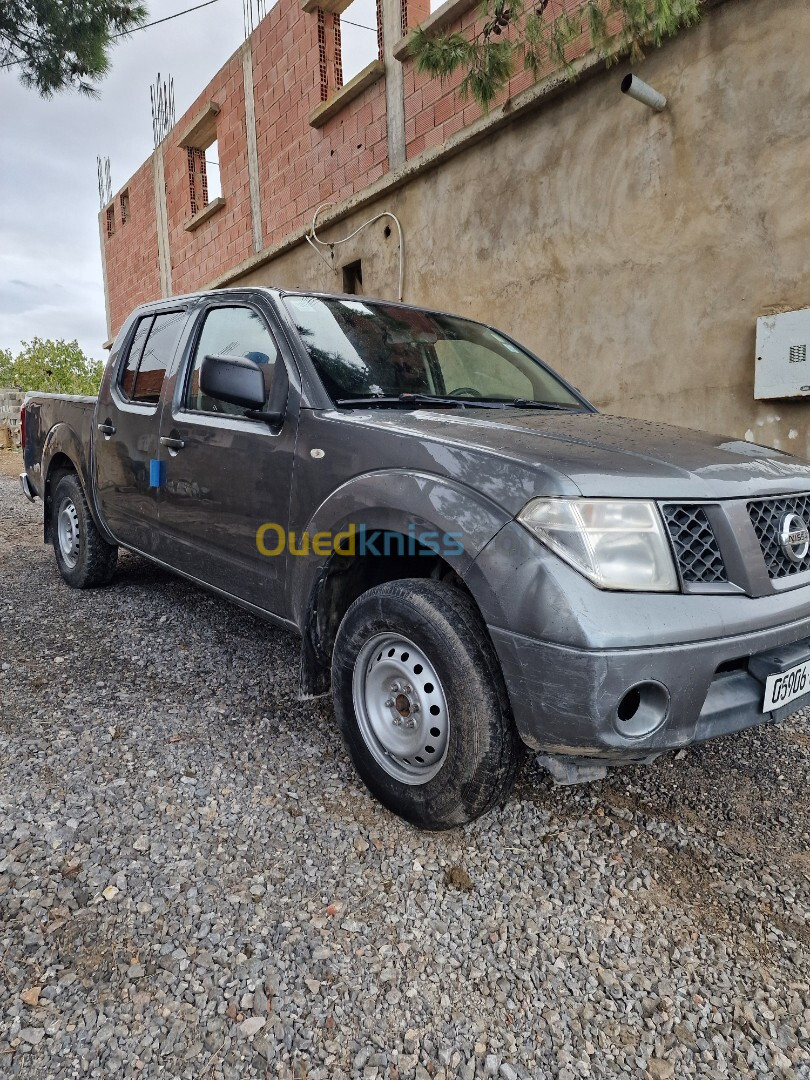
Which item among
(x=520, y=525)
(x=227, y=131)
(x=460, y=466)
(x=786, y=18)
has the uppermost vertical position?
(x=227, y=131)

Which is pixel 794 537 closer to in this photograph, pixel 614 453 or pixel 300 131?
pixel 614 453

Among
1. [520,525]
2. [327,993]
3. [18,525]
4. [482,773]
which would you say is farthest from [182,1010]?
[18,525]

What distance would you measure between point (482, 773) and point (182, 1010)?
892 mm

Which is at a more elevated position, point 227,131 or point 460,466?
point 227,131

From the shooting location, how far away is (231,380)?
97.0 inches

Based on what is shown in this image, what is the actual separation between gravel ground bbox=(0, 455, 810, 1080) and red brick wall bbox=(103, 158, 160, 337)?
50.6ft

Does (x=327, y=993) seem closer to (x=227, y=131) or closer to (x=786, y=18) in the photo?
(x=786, y=18)

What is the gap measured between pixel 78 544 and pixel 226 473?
2.25 metres

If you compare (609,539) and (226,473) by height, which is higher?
(226,473)

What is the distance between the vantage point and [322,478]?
237cm

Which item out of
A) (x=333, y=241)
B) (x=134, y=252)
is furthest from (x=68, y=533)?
(x=134, y=252)

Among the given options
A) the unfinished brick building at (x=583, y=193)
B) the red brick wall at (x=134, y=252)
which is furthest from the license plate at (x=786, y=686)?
the red brick wall at (x=134, y=252)

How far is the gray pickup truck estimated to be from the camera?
170 cm

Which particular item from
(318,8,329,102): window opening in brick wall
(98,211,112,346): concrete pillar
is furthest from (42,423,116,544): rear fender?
(98,211,112,346): concrete pillar
